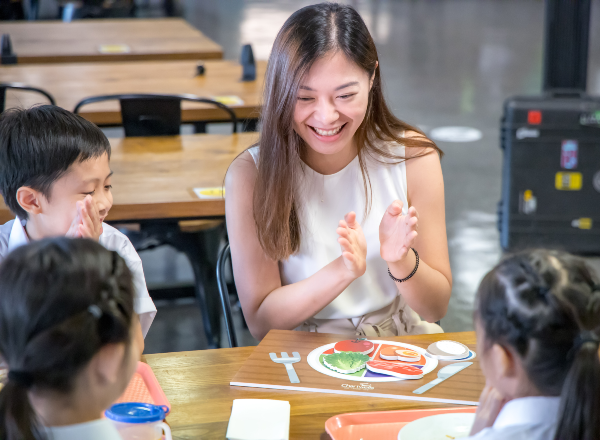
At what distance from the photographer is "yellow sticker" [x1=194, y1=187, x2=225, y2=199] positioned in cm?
218

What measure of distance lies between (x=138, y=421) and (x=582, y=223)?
307 centimetres

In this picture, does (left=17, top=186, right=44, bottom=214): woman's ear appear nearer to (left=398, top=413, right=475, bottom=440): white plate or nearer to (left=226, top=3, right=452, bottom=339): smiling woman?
(left=226, top=3, right=452, bottom=339): smiling woman

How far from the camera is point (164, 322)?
299 centimetres

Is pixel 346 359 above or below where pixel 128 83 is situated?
below

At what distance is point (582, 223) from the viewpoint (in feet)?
11.6

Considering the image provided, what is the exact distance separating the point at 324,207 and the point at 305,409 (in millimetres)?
690

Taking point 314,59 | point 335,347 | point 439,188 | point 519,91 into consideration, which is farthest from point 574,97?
point 519,91

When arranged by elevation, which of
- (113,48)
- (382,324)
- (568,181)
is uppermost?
(113,48)

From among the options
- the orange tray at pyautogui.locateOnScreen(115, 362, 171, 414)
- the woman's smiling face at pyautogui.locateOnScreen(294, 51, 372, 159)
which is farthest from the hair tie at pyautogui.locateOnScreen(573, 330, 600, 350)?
the woman's smiling face at pyautogui.locateOnScreen(294, 51, 372, 159)

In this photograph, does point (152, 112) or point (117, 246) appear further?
point (152, 112)

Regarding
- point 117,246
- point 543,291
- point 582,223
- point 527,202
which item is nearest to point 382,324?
point 117,246

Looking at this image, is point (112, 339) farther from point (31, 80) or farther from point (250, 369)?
point (31, 80)

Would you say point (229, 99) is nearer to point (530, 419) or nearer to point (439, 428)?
point (439, 428)

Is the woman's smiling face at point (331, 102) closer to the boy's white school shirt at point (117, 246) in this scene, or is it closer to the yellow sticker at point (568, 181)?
the boy's white school shirt at point (117, 246)
